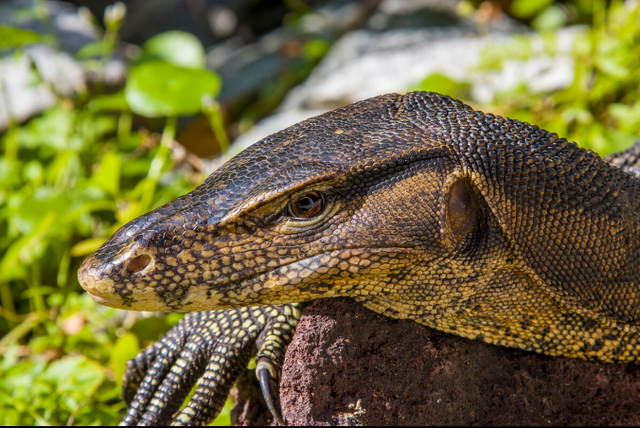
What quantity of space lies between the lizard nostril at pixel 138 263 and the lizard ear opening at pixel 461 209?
99 cm

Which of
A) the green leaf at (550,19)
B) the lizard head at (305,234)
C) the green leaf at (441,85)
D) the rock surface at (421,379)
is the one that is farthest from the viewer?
the green leaf at (550,19)

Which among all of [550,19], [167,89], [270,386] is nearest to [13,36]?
[167,89]

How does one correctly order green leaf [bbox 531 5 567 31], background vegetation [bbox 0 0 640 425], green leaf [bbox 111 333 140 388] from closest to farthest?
1. green leaf [bbox 111 333 140 388]
2. background vegetation [bbox 0 0 640 425]
3. green leaf [bbox 531 5 567 31]

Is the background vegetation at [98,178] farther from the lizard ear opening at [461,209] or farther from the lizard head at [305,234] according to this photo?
the lizard ear opening at [461,209]

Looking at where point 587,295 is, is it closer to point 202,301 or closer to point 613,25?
point 202,301

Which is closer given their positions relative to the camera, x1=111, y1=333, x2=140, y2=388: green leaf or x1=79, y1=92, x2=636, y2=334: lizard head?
x1=79, y1=92, x2=636, y2=334: lizard head

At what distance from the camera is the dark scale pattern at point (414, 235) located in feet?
6.29

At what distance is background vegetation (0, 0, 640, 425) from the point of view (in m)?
3.30

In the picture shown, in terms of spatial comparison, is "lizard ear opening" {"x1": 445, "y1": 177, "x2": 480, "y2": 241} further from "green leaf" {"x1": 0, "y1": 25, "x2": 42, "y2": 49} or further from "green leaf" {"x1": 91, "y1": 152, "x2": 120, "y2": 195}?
"green leaf" {"x1": 0, "y1": 25, "x2": 42, "y2": 49}

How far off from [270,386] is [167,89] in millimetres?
2819

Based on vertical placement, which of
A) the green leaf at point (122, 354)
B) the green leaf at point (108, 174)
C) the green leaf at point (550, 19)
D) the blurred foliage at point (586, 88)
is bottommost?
the green leaf at point (550, 19)

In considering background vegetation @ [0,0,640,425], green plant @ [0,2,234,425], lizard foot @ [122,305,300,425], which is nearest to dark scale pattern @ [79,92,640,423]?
lizard foot @ [122,305,300,425]

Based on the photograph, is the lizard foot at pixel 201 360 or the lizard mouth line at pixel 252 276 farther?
the lizard foot at pixel 201 360

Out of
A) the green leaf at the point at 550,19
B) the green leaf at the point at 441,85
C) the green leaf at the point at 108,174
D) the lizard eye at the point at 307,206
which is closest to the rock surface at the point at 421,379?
the lizard eye at the point at 307,206
